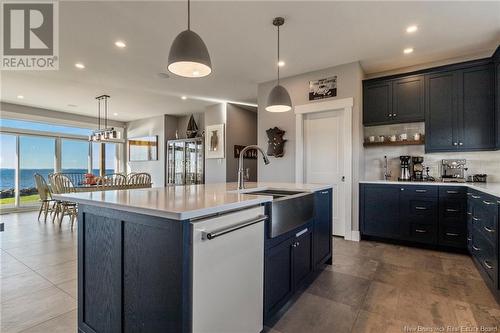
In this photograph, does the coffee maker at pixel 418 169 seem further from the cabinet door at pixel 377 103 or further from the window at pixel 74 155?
the window at pixel 74 155

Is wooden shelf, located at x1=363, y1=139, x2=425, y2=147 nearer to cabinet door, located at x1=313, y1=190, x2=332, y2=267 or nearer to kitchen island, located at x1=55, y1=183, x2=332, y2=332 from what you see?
cabinet door, located at x1=313, y1=190, x2=332, y2=267

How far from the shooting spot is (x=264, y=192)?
2.69m

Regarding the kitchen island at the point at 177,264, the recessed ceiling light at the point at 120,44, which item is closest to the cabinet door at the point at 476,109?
the kitchen island at the point at 177,264

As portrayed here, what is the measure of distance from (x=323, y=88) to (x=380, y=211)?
214cm

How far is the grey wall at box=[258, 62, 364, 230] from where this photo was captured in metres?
3.87

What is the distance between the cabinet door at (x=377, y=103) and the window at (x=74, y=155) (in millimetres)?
7914

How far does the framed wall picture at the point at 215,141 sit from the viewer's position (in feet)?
21.0

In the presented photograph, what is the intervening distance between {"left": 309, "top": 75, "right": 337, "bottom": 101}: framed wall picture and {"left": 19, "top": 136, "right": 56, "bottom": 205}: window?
276 inches

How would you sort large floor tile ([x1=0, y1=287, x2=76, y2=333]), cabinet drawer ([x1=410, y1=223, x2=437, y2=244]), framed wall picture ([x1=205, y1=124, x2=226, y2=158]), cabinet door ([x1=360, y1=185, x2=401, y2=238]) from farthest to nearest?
framed wall picture ([x1=205, y1=124, x2=226, y2=158]) < cabinet door ([x1=360, y1=185, x2=401, y2=238]) < cabinet drawer ([x1=410, y1=223, x2=437, y2=244]) < large floor tile ([x1=0, y1=287, x2=76, y2=333])

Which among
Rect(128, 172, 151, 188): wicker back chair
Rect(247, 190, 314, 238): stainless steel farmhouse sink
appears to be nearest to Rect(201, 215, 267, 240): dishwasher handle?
Rect(247, 190, 314, 238): stainless steel farmhouse sink

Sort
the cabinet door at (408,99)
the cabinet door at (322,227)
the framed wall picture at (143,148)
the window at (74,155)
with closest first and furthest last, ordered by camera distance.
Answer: the cabinet door at (322,227) < the cabinet door at (408,99) < the window at (74,155) < the framed wall picture at (143,148)

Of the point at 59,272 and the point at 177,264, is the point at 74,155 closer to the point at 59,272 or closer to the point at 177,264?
the point at 59,272

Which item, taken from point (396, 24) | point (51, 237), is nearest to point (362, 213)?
point (396, 24)

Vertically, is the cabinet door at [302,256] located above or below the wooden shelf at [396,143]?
below
